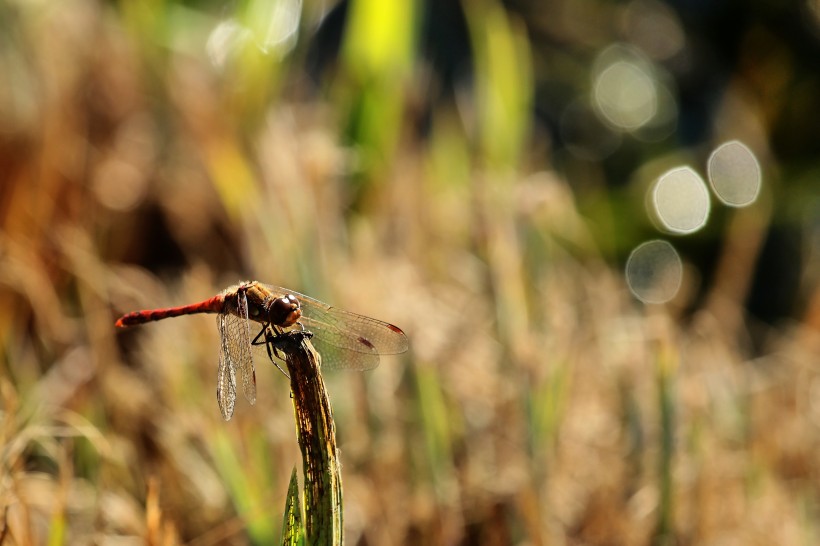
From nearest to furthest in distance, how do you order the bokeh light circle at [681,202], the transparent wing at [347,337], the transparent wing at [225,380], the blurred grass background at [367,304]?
the transparent wing at [225,380]
the transparent wing at [347,337]
the blurred grass background at [367,304]
the bokeh light circle at [681,202]

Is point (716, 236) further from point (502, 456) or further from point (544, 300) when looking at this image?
point (502, 456)

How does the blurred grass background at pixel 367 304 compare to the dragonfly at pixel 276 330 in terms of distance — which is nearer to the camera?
the dragonfly at pixel 276 330

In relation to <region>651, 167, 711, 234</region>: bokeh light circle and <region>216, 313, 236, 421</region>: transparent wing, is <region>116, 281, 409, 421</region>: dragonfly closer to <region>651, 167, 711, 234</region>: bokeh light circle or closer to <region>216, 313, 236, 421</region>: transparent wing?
<region>216, 313, 236, 421</region>: transparent wing

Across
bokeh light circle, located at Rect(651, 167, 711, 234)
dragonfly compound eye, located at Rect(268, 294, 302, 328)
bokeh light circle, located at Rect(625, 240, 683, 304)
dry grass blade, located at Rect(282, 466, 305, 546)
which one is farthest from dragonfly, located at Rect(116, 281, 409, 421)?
bokeh light circle, located at Rect(651, 167, 711, 234)

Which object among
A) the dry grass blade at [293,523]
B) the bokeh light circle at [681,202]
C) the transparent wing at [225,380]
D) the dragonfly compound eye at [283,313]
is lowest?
the dry grass blade at [293,523]

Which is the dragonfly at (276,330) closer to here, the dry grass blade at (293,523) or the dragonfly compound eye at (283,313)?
the dragonfly compound eye at (283,313)

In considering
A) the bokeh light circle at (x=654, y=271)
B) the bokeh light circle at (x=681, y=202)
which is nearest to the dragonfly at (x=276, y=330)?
the bokeh light circle at (x=654, y=271)

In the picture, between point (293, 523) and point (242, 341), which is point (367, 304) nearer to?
point (242, 341)
